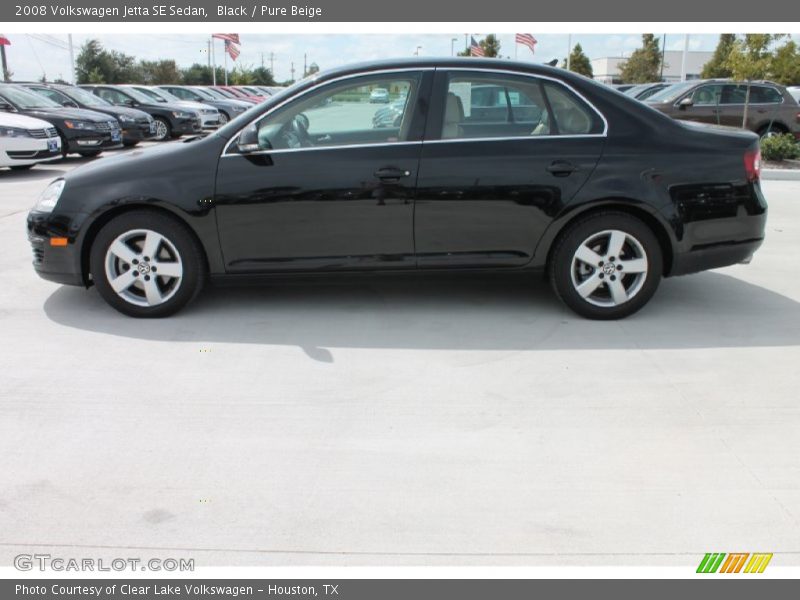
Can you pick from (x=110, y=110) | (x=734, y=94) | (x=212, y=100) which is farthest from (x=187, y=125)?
(x=734, y=94)

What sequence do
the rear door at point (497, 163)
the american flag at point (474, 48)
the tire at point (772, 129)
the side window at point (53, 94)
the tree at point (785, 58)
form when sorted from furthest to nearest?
the american flag at point (474, 48) → the side window at point (53, 94) → the tire at point (772, 129) → the tree at point (785, 58) → the rear door at point (497, 163)

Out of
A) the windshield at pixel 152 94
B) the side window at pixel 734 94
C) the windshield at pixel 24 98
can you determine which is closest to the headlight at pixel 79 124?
the windshield at pixel 24 98

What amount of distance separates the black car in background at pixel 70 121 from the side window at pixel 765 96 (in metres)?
12.7

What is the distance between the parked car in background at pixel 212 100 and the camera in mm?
23469

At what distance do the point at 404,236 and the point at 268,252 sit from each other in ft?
2.93

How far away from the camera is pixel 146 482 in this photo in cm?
321

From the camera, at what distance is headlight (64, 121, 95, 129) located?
14.1 m

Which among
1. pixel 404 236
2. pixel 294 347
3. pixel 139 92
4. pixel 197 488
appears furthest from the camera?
pixel 139 92

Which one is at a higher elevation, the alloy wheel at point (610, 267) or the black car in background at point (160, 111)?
the black car in background at point (160, 111)

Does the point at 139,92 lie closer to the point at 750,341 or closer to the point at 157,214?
the point at 157,214

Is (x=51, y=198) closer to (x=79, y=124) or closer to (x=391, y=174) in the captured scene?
(x=391, y=174)

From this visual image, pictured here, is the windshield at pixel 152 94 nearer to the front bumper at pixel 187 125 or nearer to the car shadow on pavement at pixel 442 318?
the front bumper at pixel 187 125

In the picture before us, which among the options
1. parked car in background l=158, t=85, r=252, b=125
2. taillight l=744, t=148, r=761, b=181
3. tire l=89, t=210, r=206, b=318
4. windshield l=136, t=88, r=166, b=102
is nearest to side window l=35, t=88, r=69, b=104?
windshield l=136, t=88, r=166, b=102

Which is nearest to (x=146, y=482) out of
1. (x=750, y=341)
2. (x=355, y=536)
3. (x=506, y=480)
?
(x=355, y=536)
